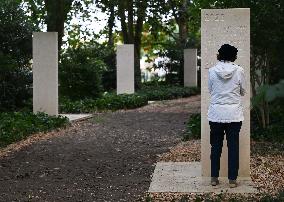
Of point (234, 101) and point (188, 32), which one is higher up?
point (188, 32)

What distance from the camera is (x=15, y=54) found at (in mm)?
16703

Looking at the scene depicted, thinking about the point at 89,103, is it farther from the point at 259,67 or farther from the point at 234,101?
the point at 234,101

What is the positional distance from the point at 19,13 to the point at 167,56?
1747 centimetres

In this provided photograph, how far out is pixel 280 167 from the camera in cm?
809

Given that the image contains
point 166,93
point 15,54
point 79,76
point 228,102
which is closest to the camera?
point 228,102

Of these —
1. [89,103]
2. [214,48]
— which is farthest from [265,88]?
[89,103]

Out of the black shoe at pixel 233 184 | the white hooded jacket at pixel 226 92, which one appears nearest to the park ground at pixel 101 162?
the black shoe at pixel 233 184

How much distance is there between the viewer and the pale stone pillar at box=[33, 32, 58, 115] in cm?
1521

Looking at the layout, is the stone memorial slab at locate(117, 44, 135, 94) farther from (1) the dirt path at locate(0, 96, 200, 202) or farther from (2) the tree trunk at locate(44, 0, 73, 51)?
(1) the dirt path at locate(0, 96, 200, 202)

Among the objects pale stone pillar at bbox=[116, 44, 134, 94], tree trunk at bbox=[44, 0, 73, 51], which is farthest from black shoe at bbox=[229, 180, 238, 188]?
pale stone pillar at bbox=[116, 44, 134, 94]

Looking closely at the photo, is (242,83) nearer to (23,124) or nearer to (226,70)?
(226,70)

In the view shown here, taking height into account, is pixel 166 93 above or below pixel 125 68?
below

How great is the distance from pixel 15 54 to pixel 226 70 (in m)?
11.0

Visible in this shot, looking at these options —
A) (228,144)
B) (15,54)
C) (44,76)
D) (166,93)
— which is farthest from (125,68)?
(228,144)
